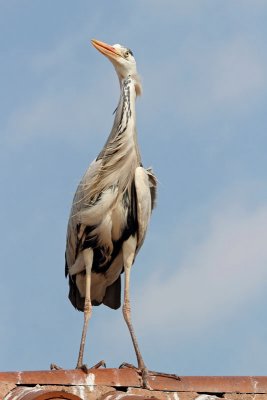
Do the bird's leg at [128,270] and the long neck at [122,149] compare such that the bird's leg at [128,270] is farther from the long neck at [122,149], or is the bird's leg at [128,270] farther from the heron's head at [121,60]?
the heron's head at [121,60]

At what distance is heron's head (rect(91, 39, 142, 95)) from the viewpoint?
9.30 m

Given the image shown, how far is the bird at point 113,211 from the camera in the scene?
28.8ft

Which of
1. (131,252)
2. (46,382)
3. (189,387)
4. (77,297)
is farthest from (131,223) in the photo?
(46,382)

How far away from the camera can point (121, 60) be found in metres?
9.30

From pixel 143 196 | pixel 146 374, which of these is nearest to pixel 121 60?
pixel 143 196

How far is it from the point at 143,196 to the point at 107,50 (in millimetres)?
1452

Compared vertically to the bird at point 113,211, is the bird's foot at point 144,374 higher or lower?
lower

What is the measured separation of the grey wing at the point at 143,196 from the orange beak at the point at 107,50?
1.10m

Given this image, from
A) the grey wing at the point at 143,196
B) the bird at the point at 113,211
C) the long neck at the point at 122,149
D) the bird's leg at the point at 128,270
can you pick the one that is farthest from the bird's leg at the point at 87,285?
the long neck at the point at 122,149

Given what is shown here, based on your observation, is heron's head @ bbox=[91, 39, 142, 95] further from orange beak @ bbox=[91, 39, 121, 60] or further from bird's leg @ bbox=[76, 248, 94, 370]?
bird's leg @ bbox=[76, 248, 94, 370]

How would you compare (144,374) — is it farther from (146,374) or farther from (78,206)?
(78,206)

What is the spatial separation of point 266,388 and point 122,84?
10.7ft

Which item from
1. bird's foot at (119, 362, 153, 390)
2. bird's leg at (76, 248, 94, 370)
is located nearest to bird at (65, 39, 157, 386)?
bird's leg at (76, 248, 94, 370)

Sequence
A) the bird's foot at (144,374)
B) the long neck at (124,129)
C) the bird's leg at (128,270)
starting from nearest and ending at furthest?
1. the bird's foot at (144,374)
2. the bird's leg at (128,270)
3. the long neck at (124,129)
